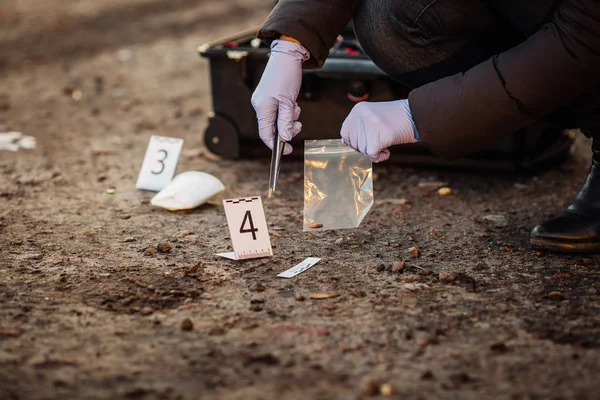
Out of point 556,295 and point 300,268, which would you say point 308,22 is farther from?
point 556,295

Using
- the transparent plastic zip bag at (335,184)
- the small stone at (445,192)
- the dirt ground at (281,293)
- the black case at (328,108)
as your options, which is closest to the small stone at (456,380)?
the dirt ground at (281,293)

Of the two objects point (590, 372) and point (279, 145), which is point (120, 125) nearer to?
point (279, 145)

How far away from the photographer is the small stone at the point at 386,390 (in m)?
1.04

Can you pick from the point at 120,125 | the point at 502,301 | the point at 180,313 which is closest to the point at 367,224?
the point at 502,301

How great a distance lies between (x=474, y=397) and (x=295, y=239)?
0.78m

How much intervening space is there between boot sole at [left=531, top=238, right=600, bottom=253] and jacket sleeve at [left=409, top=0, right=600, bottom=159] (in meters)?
0.32

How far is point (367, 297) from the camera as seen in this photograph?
4.54ft

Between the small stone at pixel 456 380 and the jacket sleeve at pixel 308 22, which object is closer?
the small stone at pixel 456 380

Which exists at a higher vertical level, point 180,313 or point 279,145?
point 279,145

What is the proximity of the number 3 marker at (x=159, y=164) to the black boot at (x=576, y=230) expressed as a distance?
1.08 metres

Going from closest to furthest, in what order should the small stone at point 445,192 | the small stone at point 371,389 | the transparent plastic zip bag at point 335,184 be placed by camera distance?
the small stone at point 371,389, the transparent plastic zip bag at point 335,184, the small stone at point 445,192

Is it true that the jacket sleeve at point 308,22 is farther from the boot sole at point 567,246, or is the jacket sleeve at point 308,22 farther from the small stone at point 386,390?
the small stone at point 386,390

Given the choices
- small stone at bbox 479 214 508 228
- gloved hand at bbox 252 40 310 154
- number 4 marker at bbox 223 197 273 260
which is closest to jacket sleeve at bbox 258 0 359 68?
gloved hand at bbox 252 40 310 154

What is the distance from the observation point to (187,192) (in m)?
1.91
